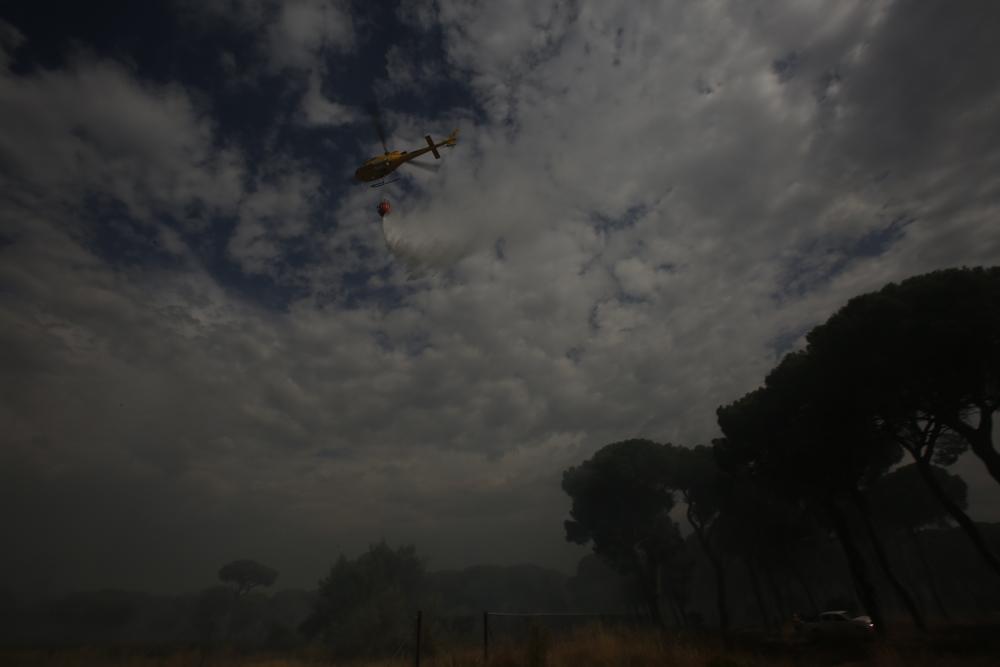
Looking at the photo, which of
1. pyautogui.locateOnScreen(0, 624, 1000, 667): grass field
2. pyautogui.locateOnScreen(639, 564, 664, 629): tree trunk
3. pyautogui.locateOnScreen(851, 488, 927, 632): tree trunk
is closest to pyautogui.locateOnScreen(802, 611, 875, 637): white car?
pyautogui.locateOnScreen(0, 624, 1000, 667): grass field

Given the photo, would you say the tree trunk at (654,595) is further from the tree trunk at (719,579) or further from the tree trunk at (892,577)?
the tree trunk at (892,577)

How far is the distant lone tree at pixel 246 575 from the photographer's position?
67562 mm

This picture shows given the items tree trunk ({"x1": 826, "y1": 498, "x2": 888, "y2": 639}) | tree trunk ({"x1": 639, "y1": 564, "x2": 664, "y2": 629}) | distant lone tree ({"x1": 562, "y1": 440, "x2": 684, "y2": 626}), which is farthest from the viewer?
distant lone tree ({"x1": 562, "y1": 440, "x2": 684, "y2": 626})

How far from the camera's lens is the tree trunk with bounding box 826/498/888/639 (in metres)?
17.1

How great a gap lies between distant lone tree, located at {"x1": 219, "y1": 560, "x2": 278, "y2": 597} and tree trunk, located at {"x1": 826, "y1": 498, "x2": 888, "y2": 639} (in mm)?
85023

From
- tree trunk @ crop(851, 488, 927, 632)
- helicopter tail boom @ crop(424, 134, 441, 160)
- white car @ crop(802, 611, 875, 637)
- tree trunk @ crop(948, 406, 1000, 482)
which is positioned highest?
helicopter tail boom @ crop(424, 134, 441, 160)

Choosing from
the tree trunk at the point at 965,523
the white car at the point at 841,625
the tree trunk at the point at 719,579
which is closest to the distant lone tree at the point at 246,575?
the tree trunk at the point at 719,579

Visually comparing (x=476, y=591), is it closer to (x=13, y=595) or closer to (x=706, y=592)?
(x=706, y=592)

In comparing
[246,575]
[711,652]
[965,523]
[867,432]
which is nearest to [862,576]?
[965,523]

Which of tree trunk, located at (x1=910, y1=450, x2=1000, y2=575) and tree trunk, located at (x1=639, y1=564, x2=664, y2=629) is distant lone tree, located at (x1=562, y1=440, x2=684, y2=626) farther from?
tree trunk, located at (x1=910, y1=450, x2=1000, y2=575)

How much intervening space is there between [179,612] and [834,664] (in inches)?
3801

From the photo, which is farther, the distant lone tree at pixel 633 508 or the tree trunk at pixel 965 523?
the distant lone tree at pixel 633 508

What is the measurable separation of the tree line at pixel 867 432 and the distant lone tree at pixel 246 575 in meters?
70.1

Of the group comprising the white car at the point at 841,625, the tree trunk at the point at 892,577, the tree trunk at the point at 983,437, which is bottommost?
the white car at the point at 841,625
